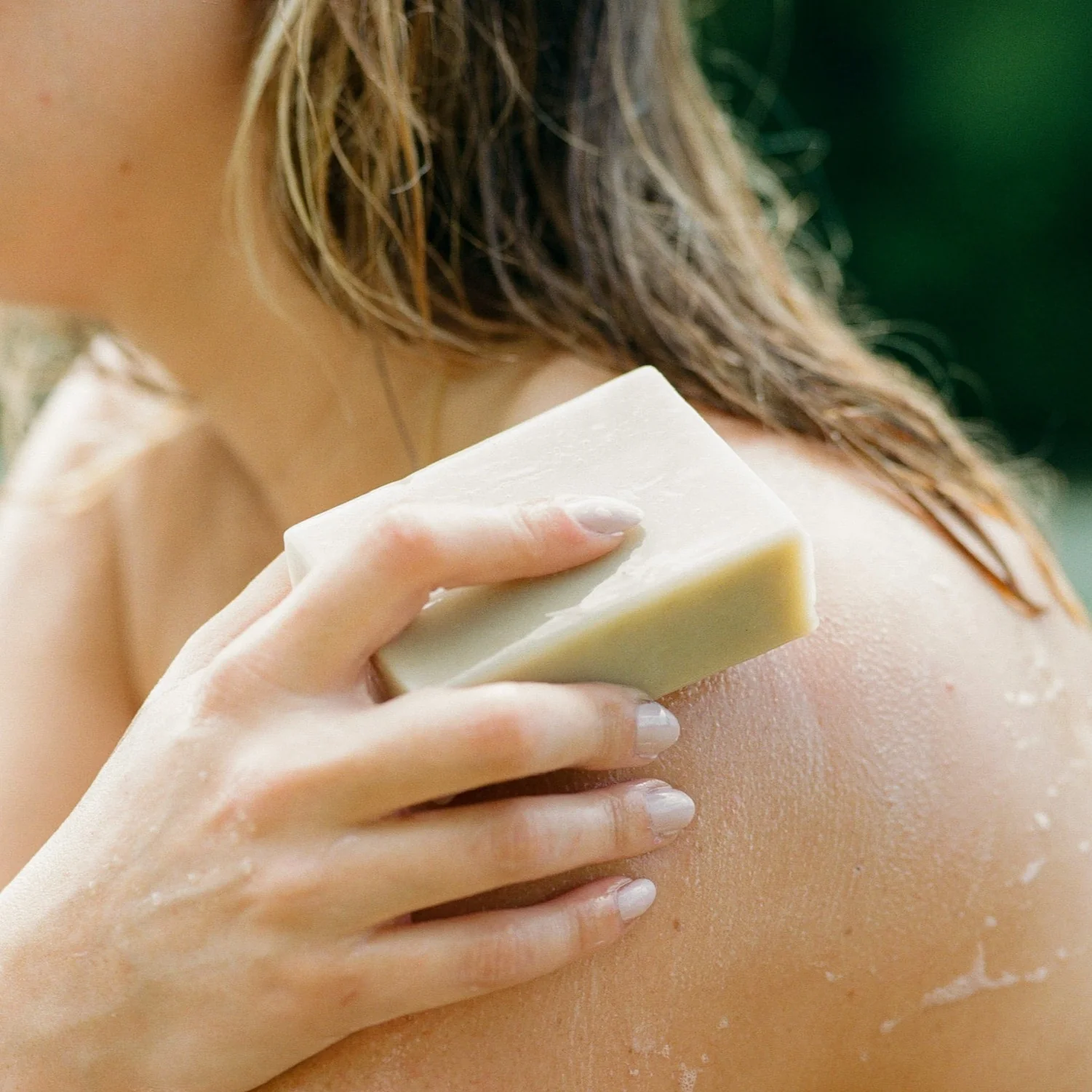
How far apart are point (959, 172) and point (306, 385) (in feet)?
5.39

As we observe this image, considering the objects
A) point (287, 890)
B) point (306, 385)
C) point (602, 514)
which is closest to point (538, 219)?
point (306, 385)

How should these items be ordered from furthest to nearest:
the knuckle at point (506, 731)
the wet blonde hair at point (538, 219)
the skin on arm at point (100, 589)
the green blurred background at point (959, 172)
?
the green blurred background at point (959, 172) → the skin on arm at point (100, 589) → the wet blonde hair at point (538, 219) → the knuckle at point (506, 731)

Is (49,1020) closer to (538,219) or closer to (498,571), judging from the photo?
(498,571)

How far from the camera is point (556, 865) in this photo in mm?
471

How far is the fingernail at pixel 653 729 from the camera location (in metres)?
0.49

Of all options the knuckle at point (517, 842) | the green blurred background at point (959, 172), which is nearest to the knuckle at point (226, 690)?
the knuckle at point (517, 842)

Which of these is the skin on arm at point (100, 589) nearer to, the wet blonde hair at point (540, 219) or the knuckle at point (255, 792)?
the wet blonde hair at point (540, 219)

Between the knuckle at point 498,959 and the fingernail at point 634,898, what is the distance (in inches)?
1.9

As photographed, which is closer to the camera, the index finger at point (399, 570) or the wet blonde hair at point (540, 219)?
the index finger at point (399, 570)

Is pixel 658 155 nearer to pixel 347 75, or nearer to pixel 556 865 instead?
pixel 347 75

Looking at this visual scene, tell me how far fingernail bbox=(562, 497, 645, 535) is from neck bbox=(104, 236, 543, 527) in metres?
0.27

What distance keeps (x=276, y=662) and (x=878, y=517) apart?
13.3 inches

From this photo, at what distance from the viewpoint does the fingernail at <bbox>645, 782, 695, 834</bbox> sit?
51 cm

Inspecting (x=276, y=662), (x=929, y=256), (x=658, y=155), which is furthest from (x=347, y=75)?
(x=929, y=256)
